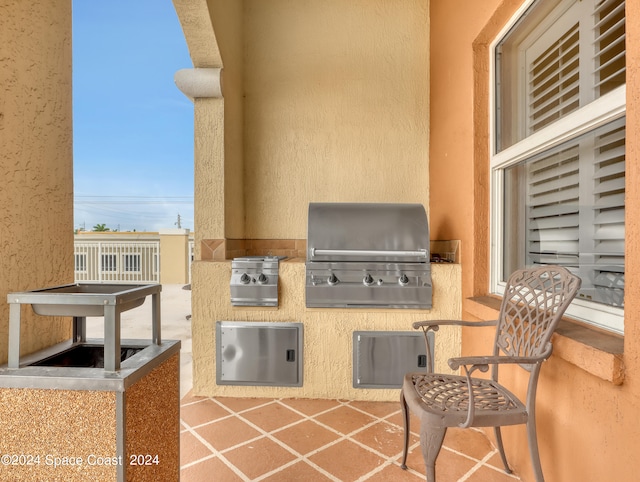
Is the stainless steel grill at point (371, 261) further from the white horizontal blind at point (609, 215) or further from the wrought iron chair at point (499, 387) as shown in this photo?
the white horizontal blind at point (609, 215)

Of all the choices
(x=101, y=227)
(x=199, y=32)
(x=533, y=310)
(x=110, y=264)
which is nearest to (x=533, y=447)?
(x=533, y=310)

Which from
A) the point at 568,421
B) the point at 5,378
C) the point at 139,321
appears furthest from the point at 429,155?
the point at 139,321

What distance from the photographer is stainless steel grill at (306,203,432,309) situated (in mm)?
2402

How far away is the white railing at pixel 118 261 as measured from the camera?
8.04 meters

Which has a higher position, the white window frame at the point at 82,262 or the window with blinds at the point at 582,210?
the window with blinds at the point at 582,210

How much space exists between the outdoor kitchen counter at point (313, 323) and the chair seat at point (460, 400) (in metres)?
0.85

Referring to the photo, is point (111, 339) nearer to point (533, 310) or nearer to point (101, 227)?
point (533, 310)

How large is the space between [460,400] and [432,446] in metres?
0.24

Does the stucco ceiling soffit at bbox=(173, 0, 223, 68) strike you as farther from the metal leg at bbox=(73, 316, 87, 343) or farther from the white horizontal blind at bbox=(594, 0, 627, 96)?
the white horizontal blind at bbox=(594, 0, 627, 96)

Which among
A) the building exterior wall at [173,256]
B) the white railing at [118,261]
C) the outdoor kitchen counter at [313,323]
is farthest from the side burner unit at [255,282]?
the white railing at [118,261]

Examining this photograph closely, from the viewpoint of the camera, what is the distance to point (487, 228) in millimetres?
2191

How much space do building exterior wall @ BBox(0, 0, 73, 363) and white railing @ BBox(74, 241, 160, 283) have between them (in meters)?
7.56

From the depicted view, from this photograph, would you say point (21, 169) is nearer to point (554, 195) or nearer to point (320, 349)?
point (320, 349)

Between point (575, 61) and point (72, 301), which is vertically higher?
point (575, 61)
